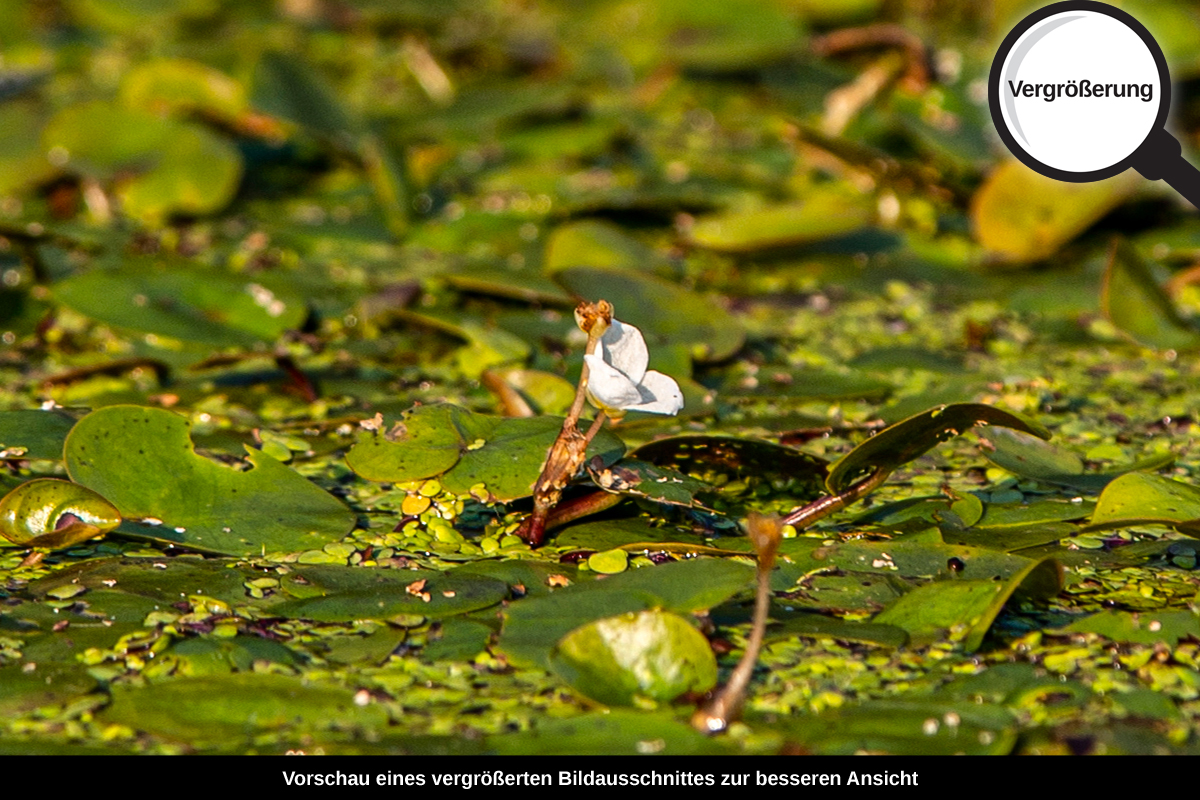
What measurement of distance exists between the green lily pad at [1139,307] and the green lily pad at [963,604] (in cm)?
111

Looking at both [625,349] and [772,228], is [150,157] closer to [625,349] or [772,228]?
[772,228]

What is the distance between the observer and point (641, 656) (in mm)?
1336

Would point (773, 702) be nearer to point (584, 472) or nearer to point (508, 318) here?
point (584, 472)

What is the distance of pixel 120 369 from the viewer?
2197 millimetres

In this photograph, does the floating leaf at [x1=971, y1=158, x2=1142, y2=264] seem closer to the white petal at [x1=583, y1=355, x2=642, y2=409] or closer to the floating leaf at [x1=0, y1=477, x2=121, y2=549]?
the white petal at [x1=583, y1=355, x2=642, y2=409]

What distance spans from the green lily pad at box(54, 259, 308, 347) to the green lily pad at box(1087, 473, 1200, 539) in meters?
1.44

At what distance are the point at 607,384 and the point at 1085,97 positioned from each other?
0.78m

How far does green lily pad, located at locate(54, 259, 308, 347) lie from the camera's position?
2330 millimetres

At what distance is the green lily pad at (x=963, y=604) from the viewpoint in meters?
1.43

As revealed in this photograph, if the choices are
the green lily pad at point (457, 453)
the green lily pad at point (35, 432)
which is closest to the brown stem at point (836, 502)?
the green lily pad at point (457, 453)

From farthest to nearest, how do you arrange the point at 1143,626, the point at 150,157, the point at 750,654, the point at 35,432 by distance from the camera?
the point at 150,157, the point at 35,432, the point at 1143,626, the point at 750,654

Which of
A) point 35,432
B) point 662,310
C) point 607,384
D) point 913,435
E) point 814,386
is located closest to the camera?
point 607,384

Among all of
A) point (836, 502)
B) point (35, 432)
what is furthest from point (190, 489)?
point (836, 502)

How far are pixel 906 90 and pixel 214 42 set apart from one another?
200 cm
